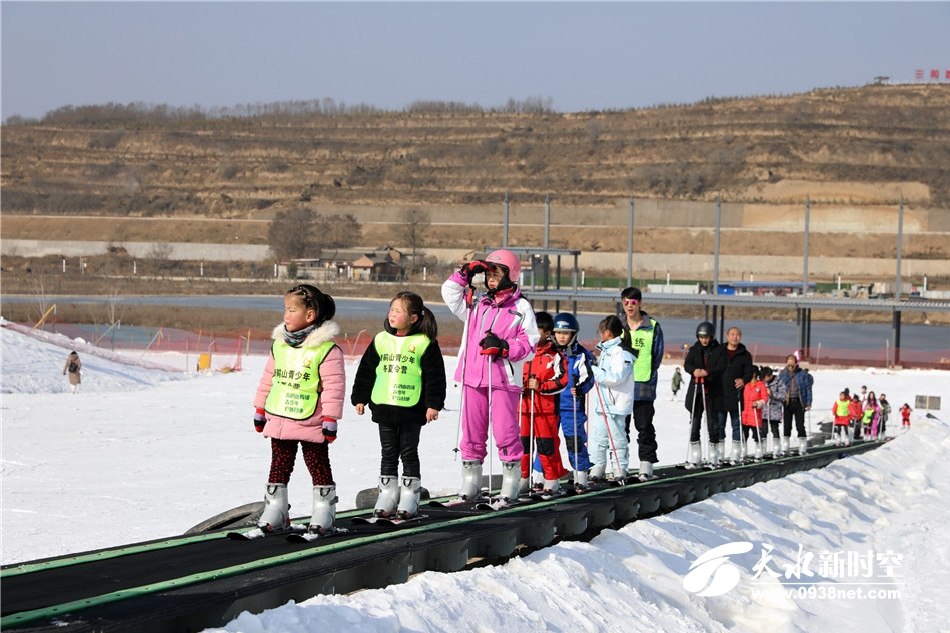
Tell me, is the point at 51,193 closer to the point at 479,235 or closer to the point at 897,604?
the point at 479,235

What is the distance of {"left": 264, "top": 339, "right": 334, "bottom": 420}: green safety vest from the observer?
8.17m

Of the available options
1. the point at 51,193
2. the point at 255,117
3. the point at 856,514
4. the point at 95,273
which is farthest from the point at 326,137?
the point at 856,514

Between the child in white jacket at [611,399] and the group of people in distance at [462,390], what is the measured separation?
13mm

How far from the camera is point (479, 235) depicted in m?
121

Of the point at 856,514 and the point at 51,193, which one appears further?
the point at 51,193

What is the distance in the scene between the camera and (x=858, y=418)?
100 feet

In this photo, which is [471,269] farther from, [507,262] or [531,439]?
[531,439]

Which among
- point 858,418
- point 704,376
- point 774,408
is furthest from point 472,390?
point 858,418

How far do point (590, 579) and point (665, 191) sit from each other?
130m

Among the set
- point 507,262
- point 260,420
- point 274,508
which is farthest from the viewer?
point 507,262

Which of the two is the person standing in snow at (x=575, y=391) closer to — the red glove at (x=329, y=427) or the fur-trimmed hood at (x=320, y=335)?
the fur-trimmed hood at (x=320, y=335)

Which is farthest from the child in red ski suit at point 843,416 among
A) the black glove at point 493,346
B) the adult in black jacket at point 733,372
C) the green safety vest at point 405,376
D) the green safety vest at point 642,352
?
the green safety vest at point 405,376

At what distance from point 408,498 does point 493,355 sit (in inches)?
51.8

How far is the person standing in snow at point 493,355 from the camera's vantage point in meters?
9.88
